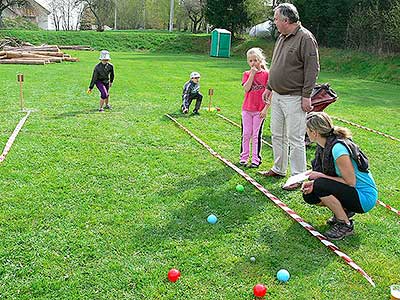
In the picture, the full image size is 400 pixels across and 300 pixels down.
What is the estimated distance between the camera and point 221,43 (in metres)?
33.3

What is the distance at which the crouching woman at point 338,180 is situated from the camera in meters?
3.97

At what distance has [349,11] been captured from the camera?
29.4 m

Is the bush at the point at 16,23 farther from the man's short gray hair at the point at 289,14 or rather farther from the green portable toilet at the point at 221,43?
the man's short gray hair at the point at 289,14

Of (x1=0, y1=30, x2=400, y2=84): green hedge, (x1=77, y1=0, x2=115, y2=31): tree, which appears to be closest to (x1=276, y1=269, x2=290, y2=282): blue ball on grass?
(x1=0, y1=30, x2=400, y2=84): green hedge

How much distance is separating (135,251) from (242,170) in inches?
108

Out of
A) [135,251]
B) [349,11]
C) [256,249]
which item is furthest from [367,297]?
[349,11]

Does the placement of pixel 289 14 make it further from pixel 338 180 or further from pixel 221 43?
pixel 221 43

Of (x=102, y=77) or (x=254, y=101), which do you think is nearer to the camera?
(x=254, y=101)

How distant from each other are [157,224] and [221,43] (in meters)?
30.4

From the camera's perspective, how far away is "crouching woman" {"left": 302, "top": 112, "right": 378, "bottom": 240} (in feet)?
13.0

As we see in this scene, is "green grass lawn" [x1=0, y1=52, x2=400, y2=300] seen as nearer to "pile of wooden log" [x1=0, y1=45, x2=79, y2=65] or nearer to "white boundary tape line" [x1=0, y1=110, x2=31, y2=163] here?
"white boundary tape line" [x1=0, y1=110, x2=31, y2=163]

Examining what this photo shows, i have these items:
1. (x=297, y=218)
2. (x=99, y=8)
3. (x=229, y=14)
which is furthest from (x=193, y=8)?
(x=297, y=218)

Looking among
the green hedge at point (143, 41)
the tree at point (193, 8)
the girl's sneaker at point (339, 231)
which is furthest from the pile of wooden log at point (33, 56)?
the tree at point (193, 8)

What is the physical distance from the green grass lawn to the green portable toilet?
85.8ft
